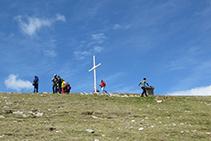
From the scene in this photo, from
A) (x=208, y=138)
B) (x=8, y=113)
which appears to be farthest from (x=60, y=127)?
(x=208, y=138)

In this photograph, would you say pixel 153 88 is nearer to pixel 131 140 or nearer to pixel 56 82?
pixel 56 82

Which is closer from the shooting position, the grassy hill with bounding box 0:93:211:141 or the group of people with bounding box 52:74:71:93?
the grassy hill with bounding box 0:93:211:141

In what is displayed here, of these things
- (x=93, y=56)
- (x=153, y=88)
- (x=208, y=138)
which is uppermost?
(x=93, y=56)

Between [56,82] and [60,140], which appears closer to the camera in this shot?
[60,140]

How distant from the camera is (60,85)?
106 feet

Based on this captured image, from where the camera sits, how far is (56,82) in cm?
3169

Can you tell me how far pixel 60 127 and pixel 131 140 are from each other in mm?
4060

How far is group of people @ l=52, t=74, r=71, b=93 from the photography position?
31719 mm

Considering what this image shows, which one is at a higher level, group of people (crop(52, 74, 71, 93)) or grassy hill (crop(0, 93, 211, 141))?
group of people (crop(52, 74, 71, 93))

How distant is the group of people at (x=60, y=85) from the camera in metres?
31.7

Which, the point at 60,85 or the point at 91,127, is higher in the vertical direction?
the point at 60,85

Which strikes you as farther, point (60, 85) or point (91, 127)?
point (60, 85)

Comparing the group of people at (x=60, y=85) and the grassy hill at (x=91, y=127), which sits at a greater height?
the group of people at (x=60, y=85)

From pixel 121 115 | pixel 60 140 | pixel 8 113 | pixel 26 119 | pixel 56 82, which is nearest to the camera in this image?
pixel 60 140
